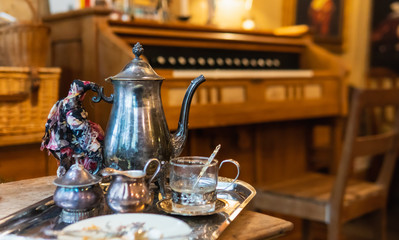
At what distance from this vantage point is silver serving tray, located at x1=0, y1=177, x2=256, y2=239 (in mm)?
708

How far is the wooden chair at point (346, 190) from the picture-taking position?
1.84 meters

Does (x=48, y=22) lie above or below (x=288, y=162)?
above

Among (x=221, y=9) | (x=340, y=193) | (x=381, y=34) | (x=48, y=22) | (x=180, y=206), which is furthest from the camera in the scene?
(x=381, y=34)

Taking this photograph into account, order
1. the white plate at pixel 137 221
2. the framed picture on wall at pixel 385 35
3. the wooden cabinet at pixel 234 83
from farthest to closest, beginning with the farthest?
the framed picture on wall at pixel 385 35 → the wooden cabinet at pixel 234 83 → the white plate at pixel 137 221

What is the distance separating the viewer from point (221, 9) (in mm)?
3207

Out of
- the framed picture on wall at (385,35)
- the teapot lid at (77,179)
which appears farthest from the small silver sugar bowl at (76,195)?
the framed picture on wall at (385,35)

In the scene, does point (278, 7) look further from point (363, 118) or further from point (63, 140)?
point (63, 140)

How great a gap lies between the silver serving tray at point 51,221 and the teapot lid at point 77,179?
56mm

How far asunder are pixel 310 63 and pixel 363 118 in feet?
3.44

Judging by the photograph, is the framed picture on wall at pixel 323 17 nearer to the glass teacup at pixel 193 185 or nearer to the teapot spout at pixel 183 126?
the teapot spout at pixel 183 126

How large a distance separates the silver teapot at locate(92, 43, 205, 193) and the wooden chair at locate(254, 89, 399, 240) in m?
1.11

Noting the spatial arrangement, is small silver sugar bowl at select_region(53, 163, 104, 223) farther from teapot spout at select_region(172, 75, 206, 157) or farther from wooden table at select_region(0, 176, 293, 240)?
teapot spout at select_region(172, 75, 206, 157)

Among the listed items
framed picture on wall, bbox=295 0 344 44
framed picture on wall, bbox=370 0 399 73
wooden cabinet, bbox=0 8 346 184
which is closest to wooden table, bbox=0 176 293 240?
wooden cabinet, bbox=0 8 346 184

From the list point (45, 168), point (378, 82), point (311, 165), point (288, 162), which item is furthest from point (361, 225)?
point (45, 168)
